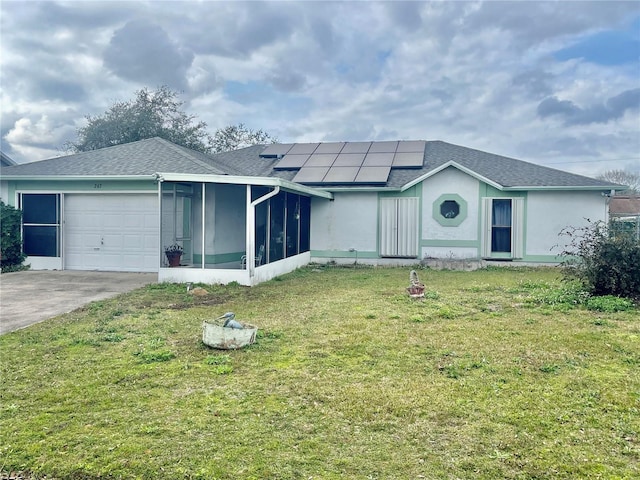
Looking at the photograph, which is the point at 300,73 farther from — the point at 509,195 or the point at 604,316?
the point at 604,316

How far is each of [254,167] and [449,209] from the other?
7597 mm

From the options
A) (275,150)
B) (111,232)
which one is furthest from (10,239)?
(275,150)

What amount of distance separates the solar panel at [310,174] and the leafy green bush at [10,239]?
832cm

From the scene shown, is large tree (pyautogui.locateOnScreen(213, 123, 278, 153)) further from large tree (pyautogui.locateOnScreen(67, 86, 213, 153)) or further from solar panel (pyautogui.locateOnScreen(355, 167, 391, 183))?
solar panel (pyautogui.locateOnScreen(355, 167, 391, 183))

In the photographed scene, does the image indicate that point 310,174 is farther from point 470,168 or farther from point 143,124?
point 143,124

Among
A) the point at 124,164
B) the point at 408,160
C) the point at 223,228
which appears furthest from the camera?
the point at 408,160

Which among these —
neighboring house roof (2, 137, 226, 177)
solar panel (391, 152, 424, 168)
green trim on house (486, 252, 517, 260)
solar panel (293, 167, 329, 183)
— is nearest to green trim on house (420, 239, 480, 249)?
green trim on house (486, 252, 517, 260)

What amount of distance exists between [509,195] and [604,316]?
25.4ft

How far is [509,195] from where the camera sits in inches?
565

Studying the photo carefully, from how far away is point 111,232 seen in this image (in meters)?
12.5

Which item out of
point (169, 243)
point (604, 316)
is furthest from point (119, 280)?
point (604, 316)

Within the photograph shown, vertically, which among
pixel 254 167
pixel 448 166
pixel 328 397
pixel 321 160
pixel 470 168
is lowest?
pixel 328 397

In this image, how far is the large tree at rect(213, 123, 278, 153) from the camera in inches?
1288

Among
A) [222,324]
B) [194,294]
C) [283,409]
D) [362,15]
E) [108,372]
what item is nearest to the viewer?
[283,409]
